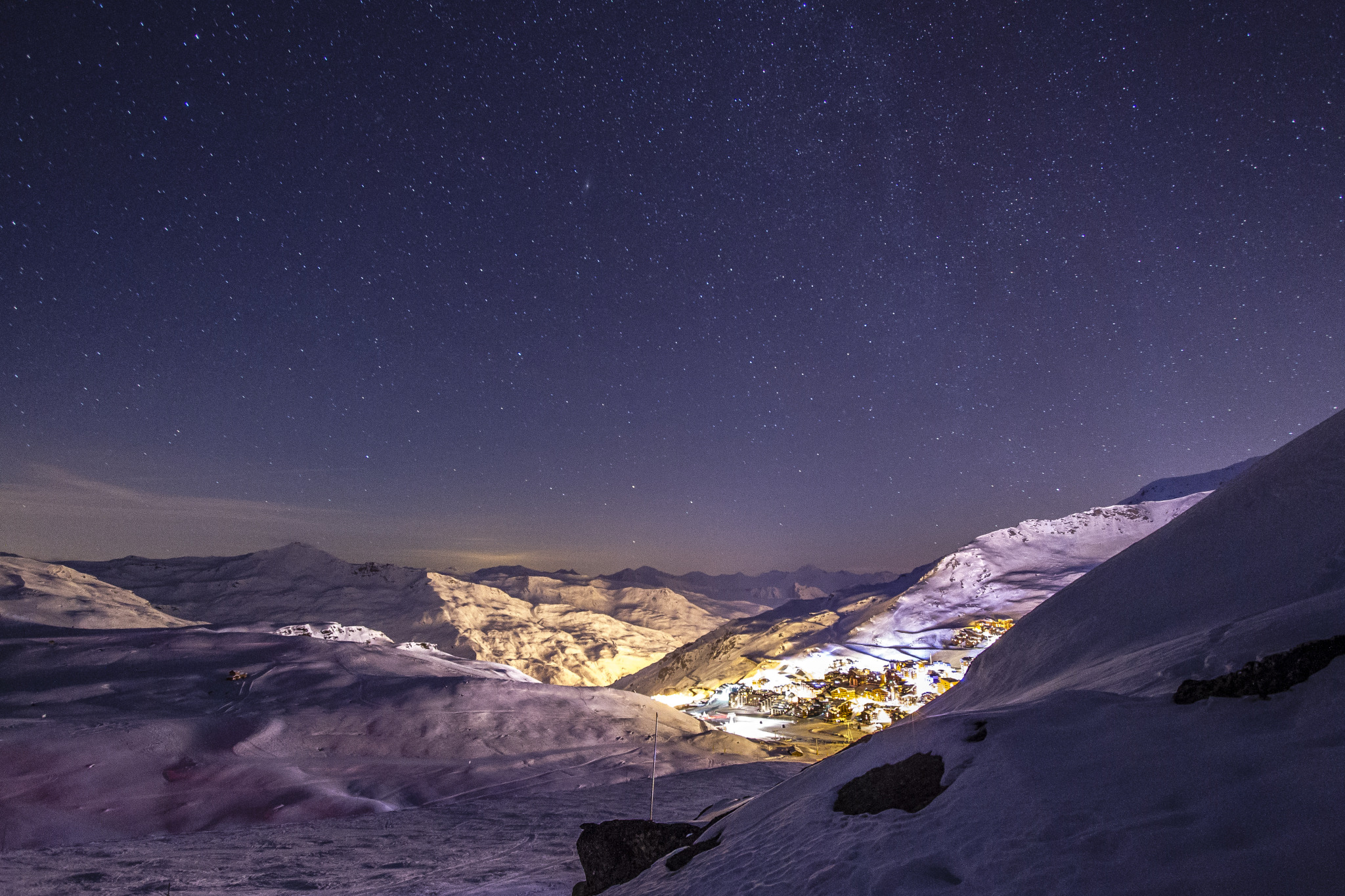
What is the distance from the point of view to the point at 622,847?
914 centimetres

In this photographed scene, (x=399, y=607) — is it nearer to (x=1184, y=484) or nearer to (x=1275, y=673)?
(x=1275, y=673)

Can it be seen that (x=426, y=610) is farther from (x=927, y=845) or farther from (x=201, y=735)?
(x=927, y=845)

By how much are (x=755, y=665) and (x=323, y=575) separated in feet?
278

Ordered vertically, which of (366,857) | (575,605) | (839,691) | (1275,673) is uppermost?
(1275,673)

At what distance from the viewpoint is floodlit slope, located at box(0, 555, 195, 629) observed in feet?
100

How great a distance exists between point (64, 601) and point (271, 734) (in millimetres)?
26614

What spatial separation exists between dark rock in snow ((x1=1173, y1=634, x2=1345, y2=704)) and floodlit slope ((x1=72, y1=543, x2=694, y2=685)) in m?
73.8

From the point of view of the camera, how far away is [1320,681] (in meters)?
4.18

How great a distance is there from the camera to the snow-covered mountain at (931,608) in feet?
144

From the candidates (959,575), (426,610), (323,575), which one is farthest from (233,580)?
(959,575)

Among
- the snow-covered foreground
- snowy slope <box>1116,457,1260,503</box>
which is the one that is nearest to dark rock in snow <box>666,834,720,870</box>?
the snow-covered foreground

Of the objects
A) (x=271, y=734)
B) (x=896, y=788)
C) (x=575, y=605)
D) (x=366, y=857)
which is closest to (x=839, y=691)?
(x=271, y=734)

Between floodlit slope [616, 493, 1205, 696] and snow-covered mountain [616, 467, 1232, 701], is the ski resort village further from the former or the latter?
floodlit slope [616, 493, 1205, 696]

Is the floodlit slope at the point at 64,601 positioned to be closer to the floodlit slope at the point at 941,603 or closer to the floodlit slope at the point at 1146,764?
the floodlit slope at the point at 941,603
